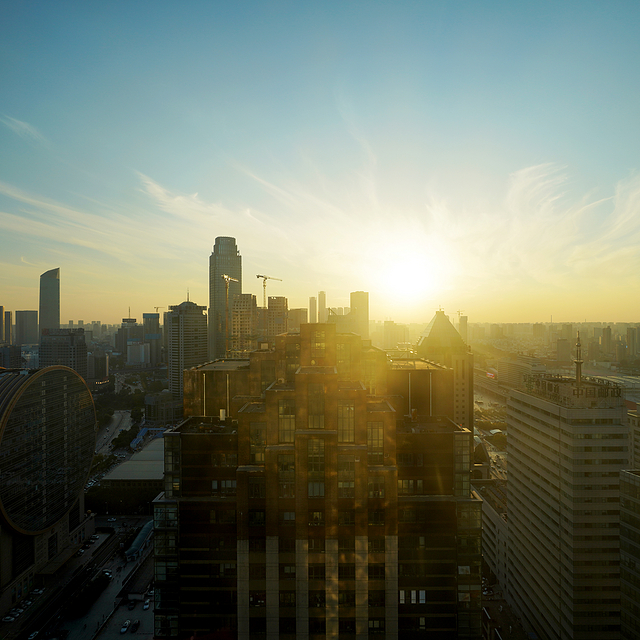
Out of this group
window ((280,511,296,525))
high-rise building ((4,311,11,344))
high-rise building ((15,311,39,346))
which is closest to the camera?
window ((280,511,296,525))

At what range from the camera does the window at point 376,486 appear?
608 inches

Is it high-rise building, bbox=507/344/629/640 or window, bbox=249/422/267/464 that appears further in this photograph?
high-rise building, bbox=507/344/629/640

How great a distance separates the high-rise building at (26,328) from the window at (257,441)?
564 feet

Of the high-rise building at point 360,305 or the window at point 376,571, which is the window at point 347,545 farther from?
the high-rise building at point 360,305

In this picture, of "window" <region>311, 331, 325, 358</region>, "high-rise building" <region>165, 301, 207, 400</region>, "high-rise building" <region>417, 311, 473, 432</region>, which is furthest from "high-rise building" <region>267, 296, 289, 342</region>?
"window" <region>311, 331, 325, 358</region>

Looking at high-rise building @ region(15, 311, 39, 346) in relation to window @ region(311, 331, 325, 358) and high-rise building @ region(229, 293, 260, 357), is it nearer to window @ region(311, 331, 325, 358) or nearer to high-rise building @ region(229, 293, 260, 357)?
high-rise building @ region(229, 293, 260, 357)

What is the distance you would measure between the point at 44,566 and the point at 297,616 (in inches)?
1434

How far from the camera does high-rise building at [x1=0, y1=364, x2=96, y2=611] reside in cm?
3225

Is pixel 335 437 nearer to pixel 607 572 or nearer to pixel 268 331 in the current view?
pixel 607 572

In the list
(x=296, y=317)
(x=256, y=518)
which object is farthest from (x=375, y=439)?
(x=296, y=317)

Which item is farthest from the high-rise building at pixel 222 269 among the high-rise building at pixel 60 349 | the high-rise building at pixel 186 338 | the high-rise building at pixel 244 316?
the high-rise building at pixel 244 316

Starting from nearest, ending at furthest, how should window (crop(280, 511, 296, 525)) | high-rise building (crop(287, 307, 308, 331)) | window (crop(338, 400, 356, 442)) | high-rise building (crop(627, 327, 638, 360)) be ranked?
1. window (crop(280, 511, 296, 525))
2. window (crop(338, 400, 356, 442))
3. high-rise building (crop(287, 307, 308, 331))
4. high-rise building (crop(627, 327, 638, 360))

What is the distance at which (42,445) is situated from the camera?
3703cm

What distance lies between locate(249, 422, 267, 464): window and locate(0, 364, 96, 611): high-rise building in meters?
29.0
